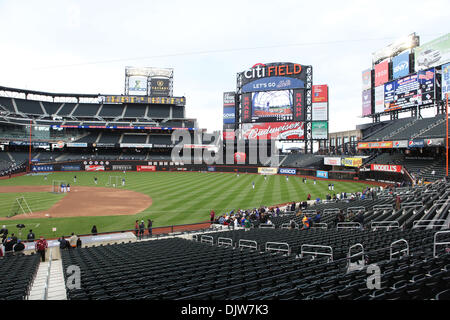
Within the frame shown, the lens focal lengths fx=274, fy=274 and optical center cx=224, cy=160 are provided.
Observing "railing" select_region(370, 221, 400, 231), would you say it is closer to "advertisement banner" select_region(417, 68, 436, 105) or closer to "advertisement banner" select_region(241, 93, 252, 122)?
"advertisement banner" select_region(417, 68, 436, 105)

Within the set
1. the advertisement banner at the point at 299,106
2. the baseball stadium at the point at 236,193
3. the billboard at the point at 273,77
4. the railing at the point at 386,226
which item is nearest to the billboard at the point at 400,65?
the baseball stadium at the point at 236,193

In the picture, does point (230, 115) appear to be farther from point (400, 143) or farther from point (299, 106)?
point (400, 143)

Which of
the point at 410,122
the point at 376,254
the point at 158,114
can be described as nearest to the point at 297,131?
the point at 410,122

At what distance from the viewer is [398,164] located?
4044 cm

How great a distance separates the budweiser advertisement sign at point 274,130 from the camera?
65312mm

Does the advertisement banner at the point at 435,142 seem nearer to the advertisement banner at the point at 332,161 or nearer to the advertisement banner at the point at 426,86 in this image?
the advertisement banner at the point at 426,86

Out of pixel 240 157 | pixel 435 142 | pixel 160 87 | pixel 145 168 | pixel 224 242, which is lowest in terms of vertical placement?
pixel 224 242

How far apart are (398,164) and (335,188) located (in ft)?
35.3

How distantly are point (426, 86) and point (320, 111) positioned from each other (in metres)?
22.7

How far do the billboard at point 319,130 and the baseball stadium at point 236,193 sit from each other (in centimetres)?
33

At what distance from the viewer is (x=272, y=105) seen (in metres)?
67.4

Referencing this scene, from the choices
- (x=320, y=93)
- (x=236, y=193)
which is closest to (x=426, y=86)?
(x=320, y=93)

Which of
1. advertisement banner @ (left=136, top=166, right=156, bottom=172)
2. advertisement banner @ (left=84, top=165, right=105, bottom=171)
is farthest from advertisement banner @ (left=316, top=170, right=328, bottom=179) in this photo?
advertisement banner @ (left=84, top=165, right=105, bottom=171)
